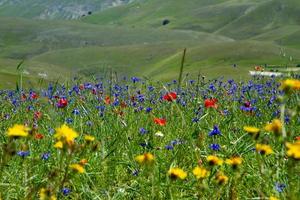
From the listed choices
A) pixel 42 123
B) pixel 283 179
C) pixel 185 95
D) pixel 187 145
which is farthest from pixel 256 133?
pixel 185 95

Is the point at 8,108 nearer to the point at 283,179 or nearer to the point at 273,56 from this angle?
the point at 283,179

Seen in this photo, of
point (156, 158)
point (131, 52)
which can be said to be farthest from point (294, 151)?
point (131, 52)

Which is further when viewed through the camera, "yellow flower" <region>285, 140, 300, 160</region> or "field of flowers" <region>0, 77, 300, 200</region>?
"field of flowers" <region>0, 77, 300, 200</region>

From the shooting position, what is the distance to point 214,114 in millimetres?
7777

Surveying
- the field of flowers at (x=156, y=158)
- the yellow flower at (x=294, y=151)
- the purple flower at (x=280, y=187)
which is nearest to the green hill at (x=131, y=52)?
the field of flowers at (x=156, y=158)

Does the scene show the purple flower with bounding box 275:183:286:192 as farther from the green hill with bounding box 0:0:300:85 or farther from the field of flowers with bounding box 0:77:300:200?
the green hill with bounding box 0:0:300:85

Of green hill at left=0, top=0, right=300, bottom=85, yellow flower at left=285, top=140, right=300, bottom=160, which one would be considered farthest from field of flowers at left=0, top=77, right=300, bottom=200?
green hill at left=0, top=0, right=300, bottom=85

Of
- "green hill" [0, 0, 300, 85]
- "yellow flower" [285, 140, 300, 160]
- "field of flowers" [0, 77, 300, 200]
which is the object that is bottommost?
"green hill" [0, 0, 300, 85]

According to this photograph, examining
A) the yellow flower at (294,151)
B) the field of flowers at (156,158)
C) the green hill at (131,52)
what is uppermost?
the yellow flower at (294,151)

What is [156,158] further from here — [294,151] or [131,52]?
[131,52]

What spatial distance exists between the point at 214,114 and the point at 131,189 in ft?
11.8

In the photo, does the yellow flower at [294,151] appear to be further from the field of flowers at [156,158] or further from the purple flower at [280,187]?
the purple flower at [280,187]

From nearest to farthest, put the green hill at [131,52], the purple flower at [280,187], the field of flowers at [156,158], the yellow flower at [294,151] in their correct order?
the yellow flower at [294,151] < the field of flowers at [156,158] < the purple flower at [280,187] < the green hill at [131,52]

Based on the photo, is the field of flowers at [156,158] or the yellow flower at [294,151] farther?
the field of flowers at [156,158]
